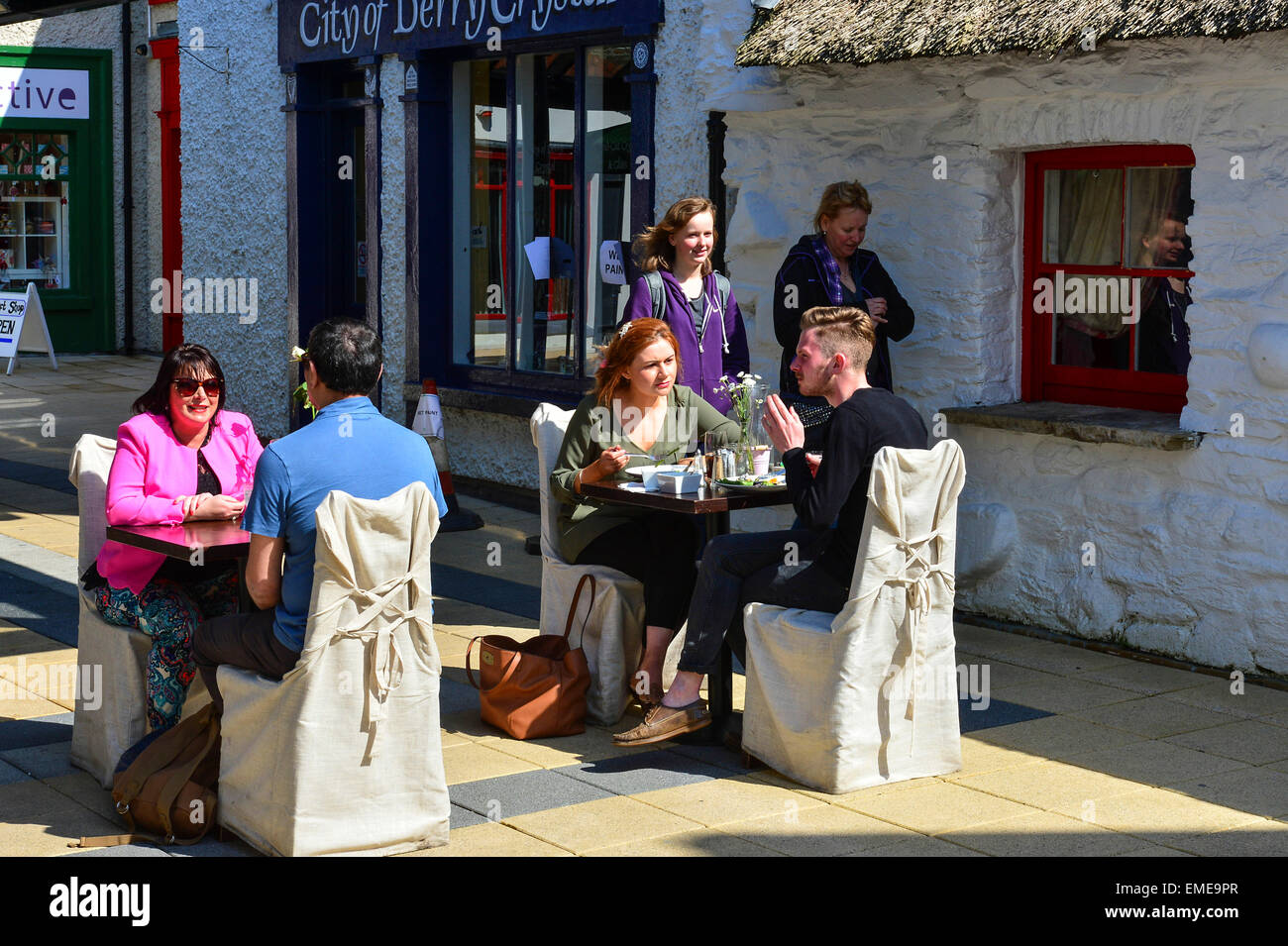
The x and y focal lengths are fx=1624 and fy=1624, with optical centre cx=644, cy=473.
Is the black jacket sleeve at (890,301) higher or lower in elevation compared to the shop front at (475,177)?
lower

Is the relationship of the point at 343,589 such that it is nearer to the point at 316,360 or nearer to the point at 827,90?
the point at 316,360


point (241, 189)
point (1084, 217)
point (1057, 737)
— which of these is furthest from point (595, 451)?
point (241, 189)

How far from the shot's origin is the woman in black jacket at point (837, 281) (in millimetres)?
6758

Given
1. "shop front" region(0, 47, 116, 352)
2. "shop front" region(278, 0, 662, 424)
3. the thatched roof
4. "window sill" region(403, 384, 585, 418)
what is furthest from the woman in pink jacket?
"shop front" region(0, 47, 116, 352)

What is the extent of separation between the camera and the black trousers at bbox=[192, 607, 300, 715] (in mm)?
4340

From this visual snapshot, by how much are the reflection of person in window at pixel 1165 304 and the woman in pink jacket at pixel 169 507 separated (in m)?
3.83

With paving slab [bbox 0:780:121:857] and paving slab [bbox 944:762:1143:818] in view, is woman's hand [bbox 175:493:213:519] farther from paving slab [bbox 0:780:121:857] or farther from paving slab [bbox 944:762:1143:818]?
paving slab [bbox 944:762:1143:818]

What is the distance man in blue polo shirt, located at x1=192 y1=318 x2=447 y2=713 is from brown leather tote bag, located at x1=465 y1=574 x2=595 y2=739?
3.48 feet

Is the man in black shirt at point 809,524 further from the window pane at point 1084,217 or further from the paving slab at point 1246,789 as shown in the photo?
the window pane at point 1084,217

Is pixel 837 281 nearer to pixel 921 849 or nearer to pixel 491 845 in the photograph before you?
pixel 921 849

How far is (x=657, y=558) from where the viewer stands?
5.64 metres

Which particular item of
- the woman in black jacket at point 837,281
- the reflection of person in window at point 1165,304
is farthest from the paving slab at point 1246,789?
the woman in black jacket at point 837,281

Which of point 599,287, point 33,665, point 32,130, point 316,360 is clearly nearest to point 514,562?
point 599,287
